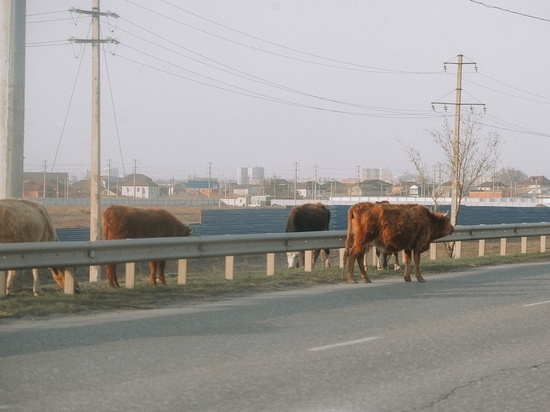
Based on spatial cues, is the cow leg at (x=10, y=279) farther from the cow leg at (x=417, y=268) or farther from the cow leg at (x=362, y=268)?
the cow leg at (x=417, y=268)

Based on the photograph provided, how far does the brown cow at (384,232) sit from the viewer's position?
1697 centimetres

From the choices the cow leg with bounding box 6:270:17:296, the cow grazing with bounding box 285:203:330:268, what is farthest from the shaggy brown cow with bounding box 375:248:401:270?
the cow leg with bounding box 6:270:17:296

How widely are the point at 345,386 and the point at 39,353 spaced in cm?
313

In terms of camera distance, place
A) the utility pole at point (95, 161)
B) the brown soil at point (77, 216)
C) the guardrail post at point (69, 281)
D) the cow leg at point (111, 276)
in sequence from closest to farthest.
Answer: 1. the guardrail post at point (69, 281)
2. the cow leg at point (111, 276)
3. the utility pole at point (95, 161)
4. the brown soil at point (77, 216)

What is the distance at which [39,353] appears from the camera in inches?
335

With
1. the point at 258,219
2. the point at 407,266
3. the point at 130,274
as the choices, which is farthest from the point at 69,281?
the point at 258,219

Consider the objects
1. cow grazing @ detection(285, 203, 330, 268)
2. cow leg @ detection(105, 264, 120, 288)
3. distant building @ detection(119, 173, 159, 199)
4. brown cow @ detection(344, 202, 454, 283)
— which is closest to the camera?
cow leg @ detection(105, 264, 120, 288)

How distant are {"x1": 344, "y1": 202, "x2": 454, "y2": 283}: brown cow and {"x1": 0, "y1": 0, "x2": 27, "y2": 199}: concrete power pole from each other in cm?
636

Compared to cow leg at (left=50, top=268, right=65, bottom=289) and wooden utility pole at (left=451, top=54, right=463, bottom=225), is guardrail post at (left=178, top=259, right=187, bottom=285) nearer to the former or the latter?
cow leg at (left=50, top=268, right=65, bottom=289)

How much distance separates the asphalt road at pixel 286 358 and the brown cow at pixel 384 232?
12.0 ft

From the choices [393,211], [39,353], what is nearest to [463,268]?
[393,211]

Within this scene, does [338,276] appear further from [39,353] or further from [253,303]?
[39,353]

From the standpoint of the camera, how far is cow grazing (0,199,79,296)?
1363 centimetres

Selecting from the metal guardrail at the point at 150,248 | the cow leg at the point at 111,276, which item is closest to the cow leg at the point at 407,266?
the metal guardrail at the point at 150,248
